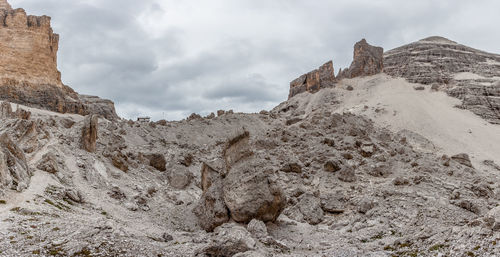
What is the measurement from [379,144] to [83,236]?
4286 centimetres

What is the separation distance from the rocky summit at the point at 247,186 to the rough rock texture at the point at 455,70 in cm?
1131

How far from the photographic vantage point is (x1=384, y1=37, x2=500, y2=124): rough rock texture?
90375 millimetres

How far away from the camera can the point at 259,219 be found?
86.8 feet

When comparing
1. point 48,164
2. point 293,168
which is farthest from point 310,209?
point 48,164

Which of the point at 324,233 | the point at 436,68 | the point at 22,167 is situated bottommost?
the point at 324,233

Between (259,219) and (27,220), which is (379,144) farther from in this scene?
(27,220)

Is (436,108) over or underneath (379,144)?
over

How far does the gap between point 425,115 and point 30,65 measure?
9014cm

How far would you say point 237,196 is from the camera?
87.8ft

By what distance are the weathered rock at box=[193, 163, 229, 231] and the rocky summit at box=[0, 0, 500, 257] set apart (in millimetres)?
90

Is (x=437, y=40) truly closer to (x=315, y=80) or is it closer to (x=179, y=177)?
(x=315, y=80)

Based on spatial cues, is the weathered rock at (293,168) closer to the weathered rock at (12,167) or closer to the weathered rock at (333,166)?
the weathered rock at (333,166)

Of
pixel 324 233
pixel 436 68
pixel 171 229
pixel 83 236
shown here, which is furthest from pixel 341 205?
pixel 436 68

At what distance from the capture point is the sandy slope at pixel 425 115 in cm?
6762
